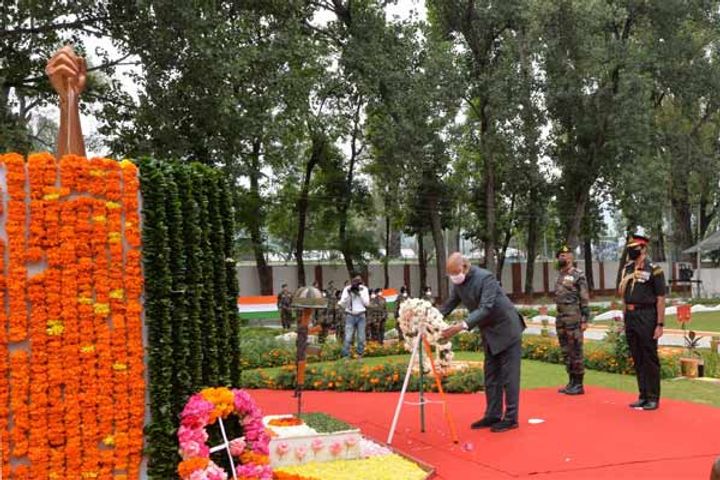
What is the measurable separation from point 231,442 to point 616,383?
6684 mm

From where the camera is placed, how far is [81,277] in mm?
4867

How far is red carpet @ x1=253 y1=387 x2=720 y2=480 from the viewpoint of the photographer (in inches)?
227

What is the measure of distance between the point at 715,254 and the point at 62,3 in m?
35.0

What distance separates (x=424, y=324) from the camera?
720cm

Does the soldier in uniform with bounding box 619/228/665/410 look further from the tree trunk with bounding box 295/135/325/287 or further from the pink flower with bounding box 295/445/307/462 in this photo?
the tree trunk with bounding box 295/135/325/287

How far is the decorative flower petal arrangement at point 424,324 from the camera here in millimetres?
7176

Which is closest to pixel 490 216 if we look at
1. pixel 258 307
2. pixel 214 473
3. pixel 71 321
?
pixel 258 307

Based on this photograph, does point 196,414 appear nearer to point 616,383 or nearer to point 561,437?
point 561,437

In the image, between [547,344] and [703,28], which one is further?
[703,28]

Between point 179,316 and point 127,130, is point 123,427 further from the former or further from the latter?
point 127,130

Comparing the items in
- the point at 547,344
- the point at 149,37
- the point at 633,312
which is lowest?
the point at 547,344

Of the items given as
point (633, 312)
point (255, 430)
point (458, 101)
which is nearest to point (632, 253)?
point (633, 312)

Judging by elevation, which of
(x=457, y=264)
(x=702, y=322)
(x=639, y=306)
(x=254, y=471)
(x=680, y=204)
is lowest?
(x=702, y=322)

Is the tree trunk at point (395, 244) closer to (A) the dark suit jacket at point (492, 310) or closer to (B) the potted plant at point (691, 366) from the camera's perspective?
(B) the potted plant at point (691, 366)
